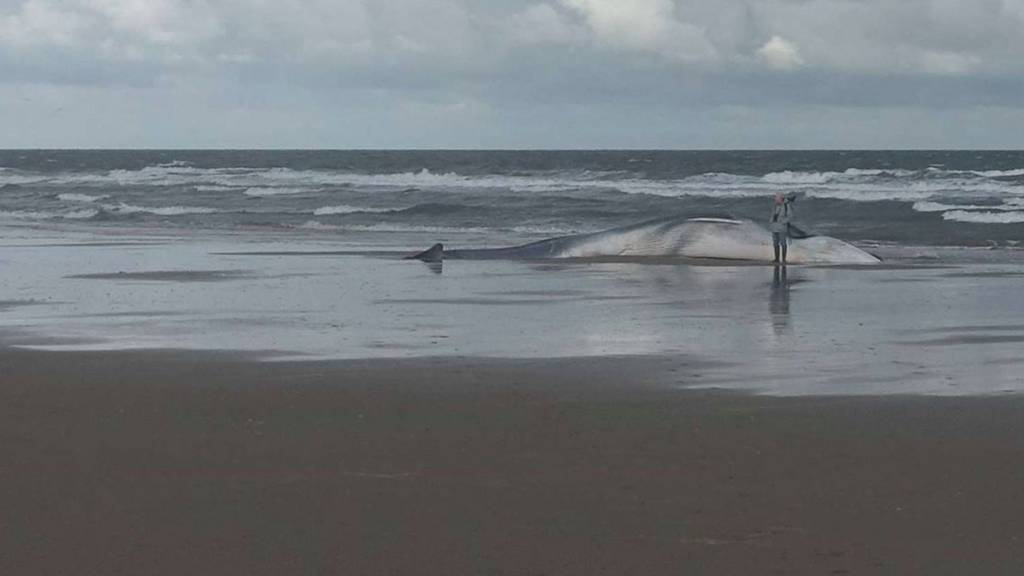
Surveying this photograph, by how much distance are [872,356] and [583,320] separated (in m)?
3.39

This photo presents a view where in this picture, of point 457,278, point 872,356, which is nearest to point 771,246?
point 457,278

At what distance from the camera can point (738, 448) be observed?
Result: 797cm

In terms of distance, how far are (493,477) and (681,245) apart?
1727cm

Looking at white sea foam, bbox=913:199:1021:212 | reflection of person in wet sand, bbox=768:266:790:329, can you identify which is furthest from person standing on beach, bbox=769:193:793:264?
white sea foam, bbox=913:199:1021:212

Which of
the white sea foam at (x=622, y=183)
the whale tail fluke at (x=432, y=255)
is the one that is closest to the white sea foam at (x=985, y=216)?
the white sea foam at (x=622, y=183)

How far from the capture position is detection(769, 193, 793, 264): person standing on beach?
2272cm

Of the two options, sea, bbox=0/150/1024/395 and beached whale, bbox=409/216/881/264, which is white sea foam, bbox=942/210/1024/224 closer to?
sea, bbox=0/150/1024/395

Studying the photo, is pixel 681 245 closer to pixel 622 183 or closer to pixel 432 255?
pixel 432 255

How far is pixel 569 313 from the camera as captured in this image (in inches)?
593

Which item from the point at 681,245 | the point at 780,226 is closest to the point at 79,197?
the point at 681,245

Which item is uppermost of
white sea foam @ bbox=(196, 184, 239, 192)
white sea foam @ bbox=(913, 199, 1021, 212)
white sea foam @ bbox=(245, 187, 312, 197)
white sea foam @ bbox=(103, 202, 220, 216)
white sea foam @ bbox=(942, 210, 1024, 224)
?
white sea foam @ bbox=(196, 184, 239, 192)

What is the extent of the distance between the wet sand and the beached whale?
13206 mm

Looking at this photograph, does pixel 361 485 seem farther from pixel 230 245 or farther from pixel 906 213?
pixel 906 213

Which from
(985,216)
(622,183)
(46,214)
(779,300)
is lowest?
(985,216)
